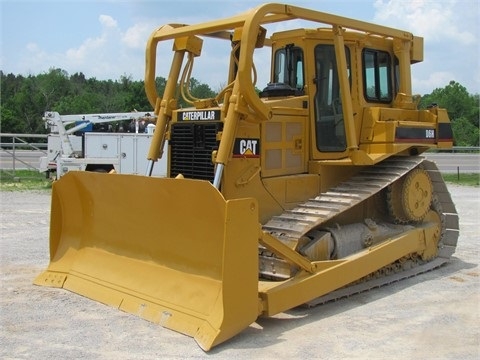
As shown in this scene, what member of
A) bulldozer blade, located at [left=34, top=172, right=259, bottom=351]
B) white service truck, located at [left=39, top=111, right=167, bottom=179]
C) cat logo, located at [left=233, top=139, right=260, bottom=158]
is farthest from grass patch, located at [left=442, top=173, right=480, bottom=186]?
bulldozer blade, located at [left=34, top=172, right=259, bottom=351]

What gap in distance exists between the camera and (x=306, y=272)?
19.4ft

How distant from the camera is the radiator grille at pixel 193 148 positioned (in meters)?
6.55

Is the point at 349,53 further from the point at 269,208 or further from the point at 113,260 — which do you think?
the point at 113,260

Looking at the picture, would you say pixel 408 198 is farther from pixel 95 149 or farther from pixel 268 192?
pixel 95 149

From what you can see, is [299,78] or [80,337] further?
[299,78]

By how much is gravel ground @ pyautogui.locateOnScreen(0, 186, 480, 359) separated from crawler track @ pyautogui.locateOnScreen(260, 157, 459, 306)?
174 millimetres

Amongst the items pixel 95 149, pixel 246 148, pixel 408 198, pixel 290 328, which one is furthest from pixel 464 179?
pixel 290 328

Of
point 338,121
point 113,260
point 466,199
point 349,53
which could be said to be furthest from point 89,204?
point 466,199

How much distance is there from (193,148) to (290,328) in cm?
237

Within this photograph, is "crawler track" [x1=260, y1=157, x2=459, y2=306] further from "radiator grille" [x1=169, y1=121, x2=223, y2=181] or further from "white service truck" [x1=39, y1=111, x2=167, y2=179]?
"white service truck" [x1=39, y1=111, x2=167, y2=179]

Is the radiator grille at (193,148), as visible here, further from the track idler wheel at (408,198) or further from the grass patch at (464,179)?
the grass patch at (464,179)

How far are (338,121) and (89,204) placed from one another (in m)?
3.22

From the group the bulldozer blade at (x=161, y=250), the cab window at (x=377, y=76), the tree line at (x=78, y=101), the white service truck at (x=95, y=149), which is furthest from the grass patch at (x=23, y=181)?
the tree line at (x=78, y=101)

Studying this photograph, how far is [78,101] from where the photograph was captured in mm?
48688
